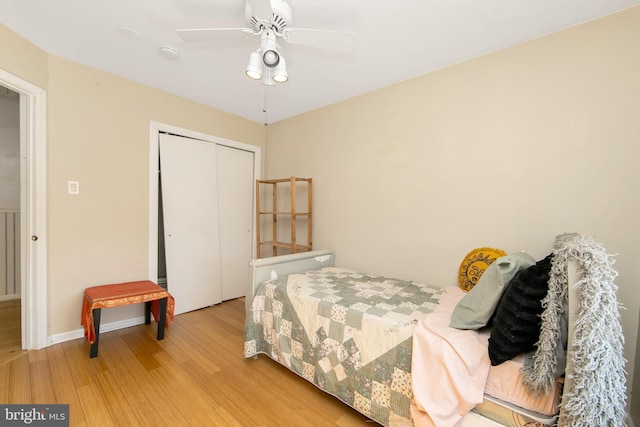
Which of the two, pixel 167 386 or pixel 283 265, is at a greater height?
pixel 283 265

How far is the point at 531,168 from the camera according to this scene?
179 cm

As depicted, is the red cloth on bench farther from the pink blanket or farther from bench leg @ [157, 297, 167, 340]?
the pink blanket

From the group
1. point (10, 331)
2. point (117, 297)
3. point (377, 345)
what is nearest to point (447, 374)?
point (377, 345)

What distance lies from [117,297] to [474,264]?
285cm

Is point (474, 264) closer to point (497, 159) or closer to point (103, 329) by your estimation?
point (497, 159)

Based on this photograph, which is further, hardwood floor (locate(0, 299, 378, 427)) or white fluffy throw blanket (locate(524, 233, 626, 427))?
hardwood floor (locate(0, 299, 378, 427))

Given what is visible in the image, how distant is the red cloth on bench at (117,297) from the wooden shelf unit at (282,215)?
3.90 ft

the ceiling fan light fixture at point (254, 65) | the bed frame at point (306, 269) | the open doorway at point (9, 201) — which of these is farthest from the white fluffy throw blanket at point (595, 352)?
the open doorway at point (9, 201)

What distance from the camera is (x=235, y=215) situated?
3441 millimetres

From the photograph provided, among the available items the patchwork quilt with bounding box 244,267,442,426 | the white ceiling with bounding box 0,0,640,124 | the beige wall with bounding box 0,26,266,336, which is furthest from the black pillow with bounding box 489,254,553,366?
the beige wall with bounding box 0,26,266,336

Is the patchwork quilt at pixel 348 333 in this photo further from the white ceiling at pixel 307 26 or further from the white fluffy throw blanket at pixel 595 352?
the white ceiling at pixel 307 26

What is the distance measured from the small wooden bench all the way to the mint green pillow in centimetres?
238

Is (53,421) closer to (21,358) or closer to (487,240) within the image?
(21,358)

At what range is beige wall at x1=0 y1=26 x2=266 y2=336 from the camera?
2137mm
